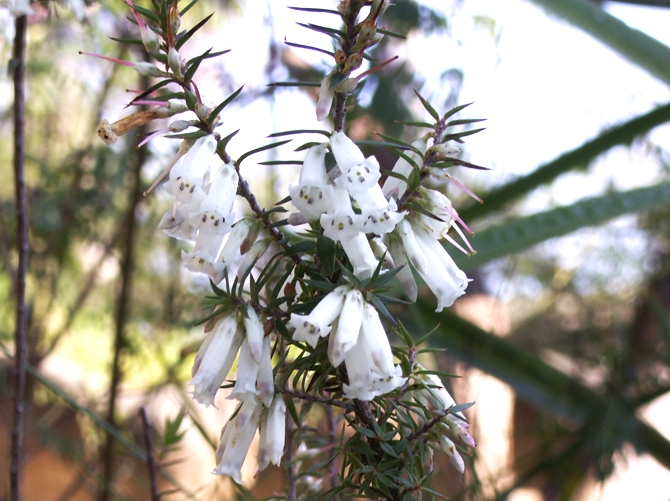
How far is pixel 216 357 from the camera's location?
0.30 metres

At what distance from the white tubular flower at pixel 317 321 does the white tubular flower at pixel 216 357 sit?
1.7 inches

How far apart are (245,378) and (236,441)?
54mm

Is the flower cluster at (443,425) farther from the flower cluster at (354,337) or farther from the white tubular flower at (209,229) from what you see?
the white tubular flower at (209,229)

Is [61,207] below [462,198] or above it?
above

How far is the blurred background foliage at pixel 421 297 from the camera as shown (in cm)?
101

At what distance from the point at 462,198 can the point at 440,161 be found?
1.12 metres

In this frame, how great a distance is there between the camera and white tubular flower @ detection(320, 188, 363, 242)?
0.28 m

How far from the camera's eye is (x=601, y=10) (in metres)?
1.09

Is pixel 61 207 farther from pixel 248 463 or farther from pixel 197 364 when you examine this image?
pixel 197 364

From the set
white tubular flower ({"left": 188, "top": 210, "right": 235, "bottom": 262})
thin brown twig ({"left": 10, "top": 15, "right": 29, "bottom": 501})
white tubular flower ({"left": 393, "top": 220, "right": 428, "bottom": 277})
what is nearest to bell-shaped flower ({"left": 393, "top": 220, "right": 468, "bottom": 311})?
white tubular flower ({"left": 393, "top": 220, "right": 428, "bottom": 277})

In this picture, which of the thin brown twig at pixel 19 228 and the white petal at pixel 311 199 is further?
the thin brown twig at pixel 19 228

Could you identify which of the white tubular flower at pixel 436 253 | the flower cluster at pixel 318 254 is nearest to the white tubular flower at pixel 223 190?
the flower cluster at pixel 318 254

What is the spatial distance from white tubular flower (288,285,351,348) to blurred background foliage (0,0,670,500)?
40 cm

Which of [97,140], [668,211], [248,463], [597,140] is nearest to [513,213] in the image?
[668,211]
